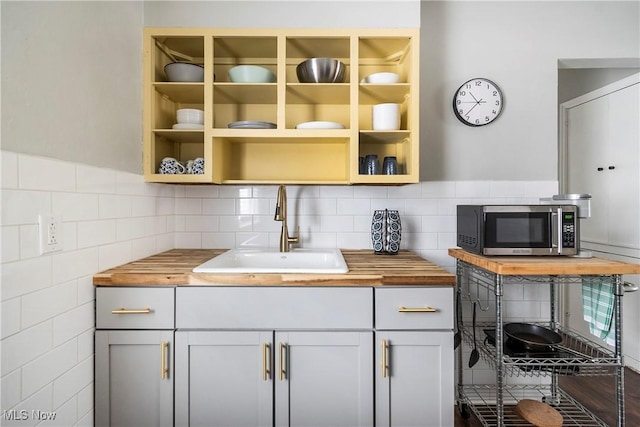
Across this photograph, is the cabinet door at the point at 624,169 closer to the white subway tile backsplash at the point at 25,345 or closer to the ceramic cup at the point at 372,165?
the ceramic cup at the point at 372,165

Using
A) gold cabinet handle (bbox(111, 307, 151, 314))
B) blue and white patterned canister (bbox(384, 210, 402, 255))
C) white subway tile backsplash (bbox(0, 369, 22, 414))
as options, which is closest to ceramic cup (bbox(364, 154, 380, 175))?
blue and white patterned canister (bbox(384, 210, 402, 255))

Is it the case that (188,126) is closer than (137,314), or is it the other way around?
(137,314)

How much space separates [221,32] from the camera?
5.99 feet

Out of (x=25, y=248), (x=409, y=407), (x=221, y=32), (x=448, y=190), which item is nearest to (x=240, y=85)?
(x=221, y=32)

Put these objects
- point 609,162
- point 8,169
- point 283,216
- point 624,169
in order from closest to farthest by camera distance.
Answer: point 8,169
point 283,216
point 624,169
point 609,162

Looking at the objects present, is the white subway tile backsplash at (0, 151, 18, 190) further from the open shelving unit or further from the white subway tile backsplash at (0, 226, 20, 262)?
the open shelving unit

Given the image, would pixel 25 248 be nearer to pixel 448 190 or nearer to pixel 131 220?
pixel 131 220

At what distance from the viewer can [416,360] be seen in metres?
1.43

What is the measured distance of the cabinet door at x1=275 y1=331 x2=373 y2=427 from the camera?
1.43 m

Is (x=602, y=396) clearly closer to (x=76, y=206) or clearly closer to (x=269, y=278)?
(x=269, y=278)

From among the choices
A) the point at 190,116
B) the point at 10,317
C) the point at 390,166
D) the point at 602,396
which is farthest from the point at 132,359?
the point at 602,396

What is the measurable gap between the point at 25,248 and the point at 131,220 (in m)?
0.64

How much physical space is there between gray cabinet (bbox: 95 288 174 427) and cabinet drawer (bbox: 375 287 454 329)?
857 mm

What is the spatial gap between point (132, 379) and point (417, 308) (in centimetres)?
119
